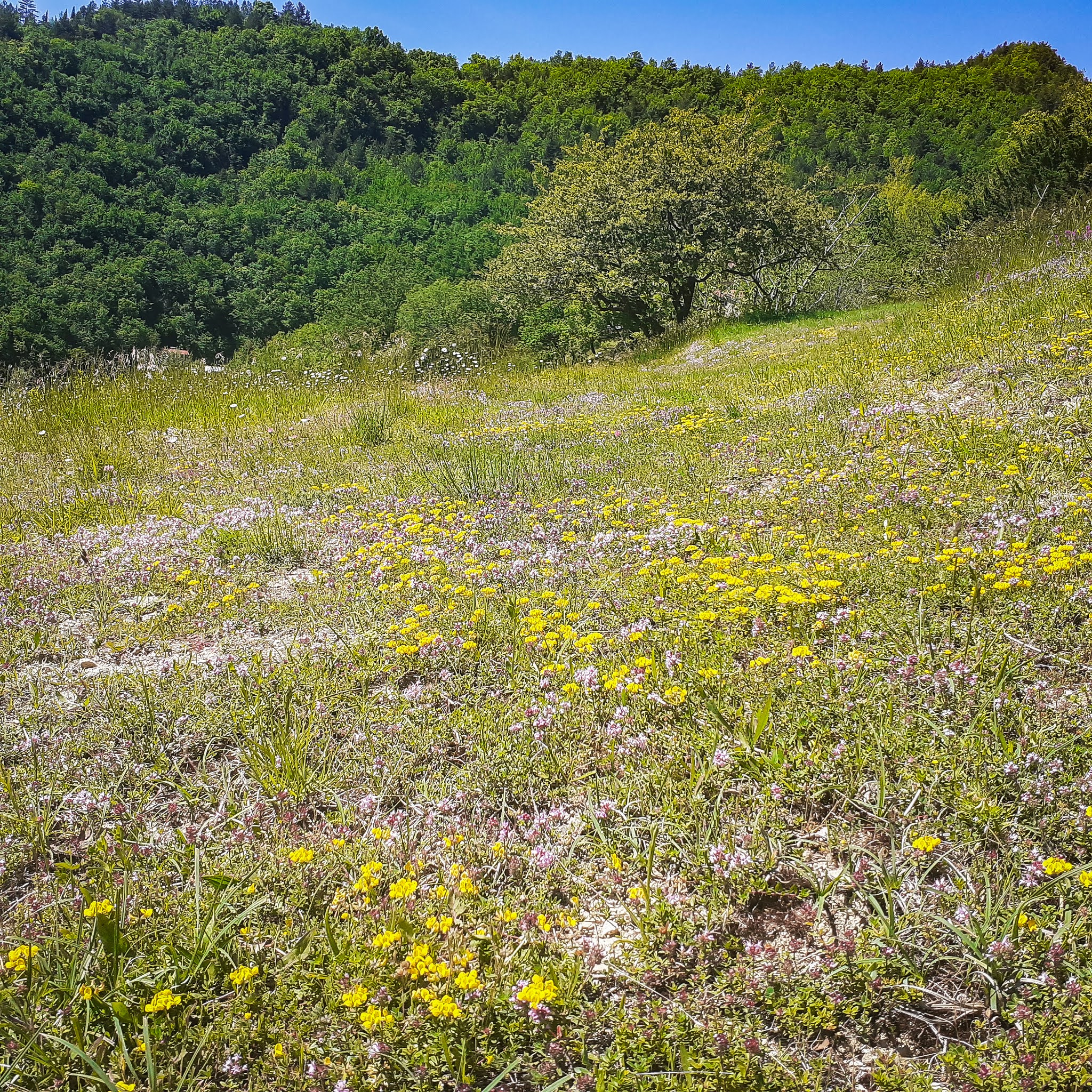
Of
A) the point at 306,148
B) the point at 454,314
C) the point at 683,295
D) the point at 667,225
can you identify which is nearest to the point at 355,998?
the point at 667,225

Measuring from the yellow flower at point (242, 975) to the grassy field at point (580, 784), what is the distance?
0.17 ft

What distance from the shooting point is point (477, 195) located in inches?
2601

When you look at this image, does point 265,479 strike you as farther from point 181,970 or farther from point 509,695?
point 181,970

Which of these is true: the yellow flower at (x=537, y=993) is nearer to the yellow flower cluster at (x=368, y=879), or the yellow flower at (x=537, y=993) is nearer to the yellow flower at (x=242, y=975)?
the yellow flower cluster at (x=368, y=879)

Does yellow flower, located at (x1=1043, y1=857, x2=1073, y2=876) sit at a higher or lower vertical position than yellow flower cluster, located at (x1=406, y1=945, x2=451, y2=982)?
higher

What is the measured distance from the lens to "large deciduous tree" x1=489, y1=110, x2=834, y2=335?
18922 millimetres

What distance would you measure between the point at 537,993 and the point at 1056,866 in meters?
Result: 1.53

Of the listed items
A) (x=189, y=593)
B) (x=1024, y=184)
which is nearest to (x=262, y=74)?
(x=1024, y=184)

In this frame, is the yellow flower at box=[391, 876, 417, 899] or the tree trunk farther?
the tree trunk

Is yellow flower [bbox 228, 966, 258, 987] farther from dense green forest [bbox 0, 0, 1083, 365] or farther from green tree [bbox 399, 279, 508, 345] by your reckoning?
dense green forest [bbox 0, 0, 1083, 365]

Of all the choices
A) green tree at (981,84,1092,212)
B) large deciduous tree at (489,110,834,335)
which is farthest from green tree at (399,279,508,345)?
green tree at (981,84,1092,212)

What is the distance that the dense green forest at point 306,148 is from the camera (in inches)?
1992

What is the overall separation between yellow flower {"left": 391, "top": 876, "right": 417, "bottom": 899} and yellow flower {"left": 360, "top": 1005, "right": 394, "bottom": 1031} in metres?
0.30

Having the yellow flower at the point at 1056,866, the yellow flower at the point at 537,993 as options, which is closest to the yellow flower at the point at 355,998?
the yellow flower at the point at 537,993
